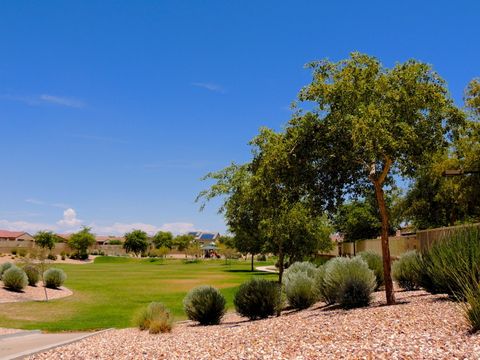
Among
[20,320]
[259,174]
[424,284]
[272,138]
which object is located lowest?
[20,320]

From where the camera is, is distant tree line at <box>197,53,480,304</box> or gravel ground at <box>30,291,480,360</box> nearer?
gravel ground at <box>30,291,480,360</box>

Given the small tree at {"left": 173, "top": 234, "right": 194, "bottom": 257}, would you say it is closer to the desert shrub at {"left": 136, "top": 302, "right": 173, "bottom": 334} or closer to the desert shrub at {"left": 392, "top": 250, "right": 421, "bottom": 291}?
the desert shrub at {"left": 392, "top": 250, "right": 421, "bottom": 291}

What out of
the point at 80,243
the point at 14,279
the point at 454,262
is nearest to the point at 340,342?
the point at 454,262

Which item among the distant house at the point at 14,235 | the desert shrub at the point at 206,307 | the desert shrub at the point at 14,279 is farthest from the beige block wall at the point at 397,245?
the distant house at the point at 14,235

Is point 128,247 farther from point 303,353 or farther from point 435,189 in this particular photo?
point 303,353

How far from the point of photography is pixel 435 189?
134 feet

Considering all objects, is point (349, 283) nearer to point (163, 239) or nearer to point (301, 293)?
point (301, 293)

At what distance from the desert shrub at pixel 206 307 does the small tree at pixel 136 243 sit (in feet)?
424

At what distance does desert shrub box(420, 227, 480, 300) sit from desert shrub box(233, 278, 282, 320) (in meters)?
5.02

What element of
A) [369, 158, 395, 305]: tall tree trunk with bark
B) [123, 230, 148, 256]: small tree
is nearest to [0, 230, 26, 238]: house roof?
[123, 230, 148, 256]: small tree

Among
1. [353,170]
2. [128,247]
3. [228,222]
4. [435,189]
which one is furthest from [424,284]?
[128,247]

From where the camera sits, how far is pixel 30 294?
31.1 meters

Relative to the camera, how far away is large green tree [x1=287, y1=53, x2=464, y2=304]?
Result: 15102 millimetres

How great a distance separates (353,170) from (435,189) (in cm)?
2651
